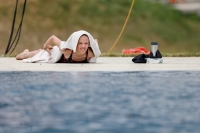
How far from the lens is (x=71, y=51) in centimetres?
567

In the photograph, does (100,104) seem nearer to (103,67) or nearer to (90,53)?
(103,67)

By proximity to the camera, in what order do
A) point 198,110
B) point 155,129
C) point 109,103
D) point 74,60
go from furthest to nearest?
point 74,60 < point 109,103 < point 198,110 < point 155,129

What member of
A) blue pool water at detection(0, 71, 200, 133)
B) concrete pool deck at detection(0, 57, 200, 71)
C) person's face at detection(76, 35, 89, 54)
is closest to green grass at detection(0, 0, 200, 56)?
person's face at detection(76, 35, 89, 54)

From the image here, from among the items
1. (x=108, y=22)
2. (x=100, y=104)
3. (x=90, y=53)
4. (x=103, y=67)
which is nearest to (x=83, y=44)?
(x=90, y=53)

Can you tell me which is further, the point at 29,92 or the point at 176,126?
the point at 29,92

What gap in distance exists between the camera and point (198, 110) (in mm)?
2234

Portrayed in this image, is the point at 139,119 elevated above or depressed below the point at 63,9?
below

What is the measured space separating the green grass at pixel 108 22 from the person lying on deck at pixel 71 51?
21.7 feet

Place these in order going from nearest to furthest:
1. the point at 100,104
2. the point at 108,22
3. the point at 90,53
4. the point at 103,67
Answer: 1. the point at 100,104
2. the point at 103,67
3. the point at 90,53
4. the point at 108,22

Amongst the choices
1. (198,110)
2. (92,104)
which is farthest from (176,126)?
(92,104)

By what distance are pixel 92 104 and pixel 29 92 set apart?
0.61m

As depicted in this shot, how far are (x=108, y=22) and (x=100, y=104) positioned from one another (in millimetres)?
11476

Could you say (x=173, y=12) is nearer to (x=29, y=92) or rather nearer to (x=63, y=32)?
(x=63, y=32)

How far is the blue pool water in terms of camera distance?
73.4 inches
